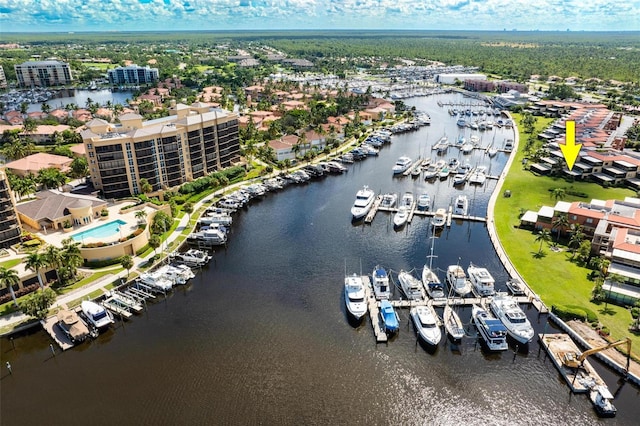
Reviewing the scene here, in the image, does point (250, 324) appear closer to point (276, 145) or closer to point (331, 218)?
point (331, 218)

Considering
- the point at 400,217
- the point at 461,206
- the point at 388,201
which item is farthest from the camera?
the point at 388,201

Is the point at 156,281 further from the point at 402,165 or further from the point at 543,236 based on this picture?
the point at 402,165

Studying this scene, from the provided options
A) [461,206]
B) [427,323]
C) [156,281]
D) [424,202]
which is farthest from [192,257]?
[461,206]

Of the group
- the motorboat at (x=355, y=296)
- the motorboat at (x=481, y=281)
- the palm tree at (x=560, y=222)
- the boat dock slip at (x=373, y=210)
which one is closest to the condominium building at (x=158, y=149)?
the boat dock slip at (x=373, y=210)

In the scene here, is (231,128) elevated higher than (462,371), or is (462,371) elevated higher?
(231,128)

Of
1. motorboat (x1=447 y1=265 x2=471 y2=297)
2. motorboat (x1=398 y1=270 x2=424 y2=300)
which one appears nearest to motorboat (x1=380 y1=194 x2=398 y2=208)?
Result: motorboat (x1=398 y1=270 x2=424 y2=300)

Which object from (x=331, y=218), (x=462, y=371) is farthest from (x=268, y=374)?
(x=331, y=218)
